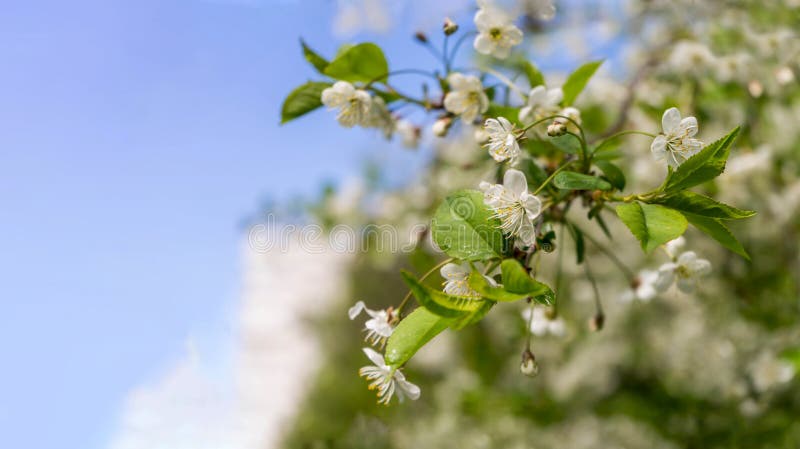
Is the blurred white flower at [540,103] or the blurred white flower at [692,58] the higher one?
the blurred white flower at [540,103]

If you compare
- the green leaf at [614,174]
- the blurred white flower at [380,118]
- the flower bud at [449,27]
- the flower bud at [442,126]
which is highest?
the blurred white flower at [380,118]

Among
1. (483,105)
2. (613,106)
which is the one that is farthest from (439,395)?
(483,105)

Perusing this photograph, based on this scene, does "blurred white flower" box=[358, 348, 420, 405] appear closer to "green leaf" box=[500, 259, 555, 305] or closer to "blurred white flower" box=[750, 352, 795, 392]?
"green leaf" box=[500, 259, 555, 305]

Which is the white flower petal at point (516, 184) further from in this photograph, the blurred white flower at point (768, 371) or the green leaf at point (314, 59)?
the blurred white flower at point (768, 371)

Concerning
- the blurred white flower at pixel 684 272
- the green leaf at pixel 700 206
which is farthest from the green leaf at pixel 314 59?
the blurred white flower at pixel 684 272

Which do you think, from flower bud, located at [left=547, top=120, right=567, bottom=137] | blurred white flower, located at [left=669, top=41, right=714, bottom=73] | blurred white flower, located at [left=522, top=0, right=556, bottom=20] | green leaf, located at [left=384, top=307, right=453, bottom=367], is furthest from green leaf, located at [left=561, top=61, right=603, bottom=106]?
blurred white flower, located at [left=669, top=41, right=714, bottom=73]

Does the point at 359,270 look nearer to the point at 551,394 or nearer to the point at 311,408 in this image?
the point at 311,408
